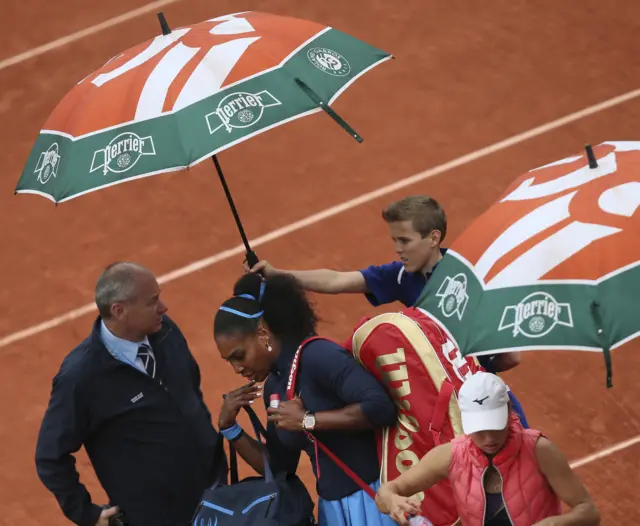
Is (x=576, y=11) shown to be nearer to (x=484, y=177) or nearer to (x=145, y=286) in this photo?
(x=484, y=177)

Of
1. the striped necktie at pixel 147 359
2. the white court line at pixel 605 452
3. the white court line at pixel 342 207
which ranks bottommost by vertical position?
the white court line at pixel 605 452

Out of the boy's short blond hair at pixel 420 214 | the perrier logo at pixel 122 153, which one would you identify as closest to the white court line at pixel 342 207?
the boy's short blond hair at pixel 420 214

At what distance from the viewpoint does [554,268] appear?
465 centimetres

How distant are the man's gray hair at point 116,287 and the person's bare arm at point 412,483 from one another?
166 centimetres

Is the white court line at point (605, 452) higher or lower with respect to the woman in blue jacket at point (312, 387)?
lower

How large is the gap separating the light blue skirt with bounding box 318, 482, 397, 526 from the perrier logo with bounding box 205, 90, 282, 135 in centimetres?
168

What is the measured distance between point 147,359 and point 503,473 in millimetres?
2052

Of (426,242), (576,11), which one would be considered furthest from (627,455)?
(576,11)

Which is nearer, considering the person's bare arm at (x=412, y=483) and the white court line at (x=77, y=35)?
the person's bare arm at (x=412, y=483)

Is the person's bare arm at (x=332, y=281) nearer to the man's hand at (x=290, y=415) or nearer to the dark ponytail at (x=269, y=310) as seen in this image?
the dark ponytail at (x=269, y=310)

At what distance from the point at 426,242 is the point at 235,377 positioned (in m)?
3.63

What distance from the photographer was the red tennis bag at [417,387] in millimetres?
5375

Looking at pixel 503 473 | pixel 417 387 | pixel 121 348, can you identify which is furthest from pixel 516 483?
pixel 121 348

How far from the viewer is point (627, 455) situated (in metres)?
8.01
